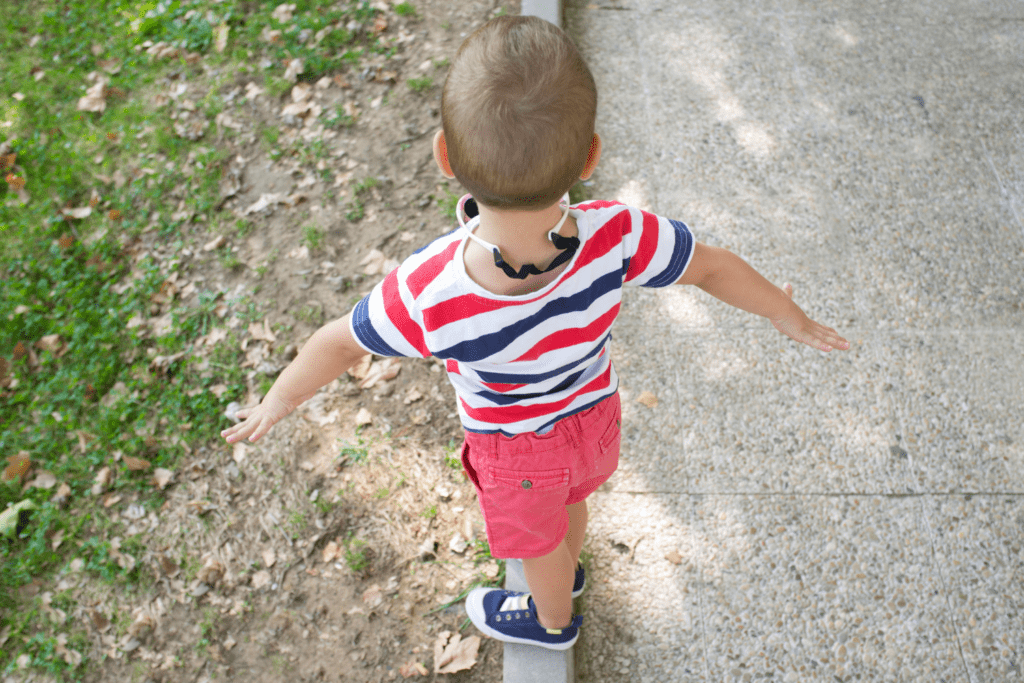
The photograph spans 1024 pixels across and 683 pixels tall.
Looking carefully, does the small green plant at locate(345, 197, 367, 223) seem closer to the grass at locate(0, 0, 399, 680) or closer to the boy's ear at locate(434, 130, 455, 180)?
the grass at locate(0, 0, 399, 680)

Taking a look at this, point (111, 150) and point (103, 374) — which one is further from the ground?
point (111, 150)

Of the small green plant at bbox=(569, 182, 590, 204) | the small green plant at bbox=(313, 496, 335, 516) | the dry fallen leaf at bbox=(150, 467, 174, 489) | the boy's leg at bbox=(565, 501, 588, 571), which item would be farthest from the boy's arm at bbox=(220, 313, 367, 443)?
the small green plant at bbox=(569, 182, 590, 204)

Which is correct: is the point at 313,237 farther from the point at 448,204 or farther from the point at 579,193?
the point at 579,193

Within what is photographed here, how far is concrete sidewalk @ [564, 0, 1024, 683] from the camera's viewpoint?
2.41 meters

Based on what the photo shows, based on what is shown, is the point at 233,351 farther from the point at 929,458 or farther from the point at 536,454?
the point at 929,458

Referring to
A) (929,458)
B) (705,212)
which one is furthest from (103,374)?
(929,458)

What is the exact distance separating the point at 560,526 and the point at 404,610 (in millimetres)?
1068

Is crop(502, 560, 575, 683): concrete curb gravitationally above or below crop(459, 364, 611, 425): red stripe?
below

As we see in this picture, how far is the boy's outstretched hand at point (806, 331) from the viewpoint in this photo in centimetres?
193

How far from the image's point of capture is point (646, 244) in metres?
1.52

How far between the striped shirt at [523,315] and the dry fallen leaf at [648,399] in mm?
1329

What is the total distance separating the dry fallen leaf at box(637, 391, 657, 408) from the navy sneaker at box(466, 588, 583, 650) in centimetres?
98

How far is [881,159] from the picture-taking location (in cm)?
357

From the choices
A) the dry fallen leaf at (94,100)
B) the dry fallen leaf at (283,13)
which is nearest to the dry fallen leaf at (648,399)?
the dry fallen leaf at (283,13)
